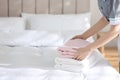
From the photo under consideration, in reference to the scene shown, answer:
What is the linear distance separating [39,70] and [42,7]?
166 cm

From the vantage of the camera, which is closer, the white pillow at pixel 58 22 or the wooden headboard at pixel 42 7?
the white pillow at pixel 58 22

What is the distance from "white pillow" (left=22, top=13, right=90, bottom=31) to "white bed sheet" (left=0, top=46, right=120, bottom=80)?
2.53ft

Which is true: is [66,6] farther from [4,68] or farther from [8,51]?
[4,68]

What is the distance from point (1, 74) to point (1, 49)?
998mm

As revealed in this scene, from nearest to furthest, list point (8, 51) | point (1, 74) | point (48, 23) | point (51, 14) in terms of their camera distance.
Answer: point (1, 74) → point (8, 51) → point (48, 23) → point (51, 14)

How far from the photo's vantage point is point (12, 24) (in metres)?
3.14

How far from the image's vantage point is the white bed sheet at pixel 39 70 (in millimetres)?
1804

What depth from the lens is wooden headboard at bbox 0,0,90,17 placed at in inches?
134

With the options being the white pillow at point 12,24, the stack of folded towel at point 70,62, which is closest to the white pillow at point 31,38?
the white pillow at point 12,24

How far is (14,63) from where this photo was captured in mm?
2176

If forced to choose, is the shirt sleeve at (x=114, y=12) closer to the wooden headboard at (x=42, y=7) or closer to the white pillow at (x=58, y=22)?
the white pillow at (x=58, y=22)

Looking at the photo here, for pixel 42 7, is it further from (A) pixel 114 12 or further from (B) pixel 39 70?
(A) pixel 114 12

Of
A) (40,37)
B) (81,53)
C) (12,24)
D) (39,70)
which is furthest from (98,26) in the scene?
(12,24)

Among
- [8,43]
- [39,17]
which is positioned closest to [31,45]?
[8,43]
